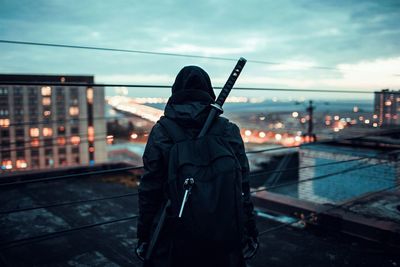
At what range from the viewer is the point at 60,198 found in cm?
Result: 495

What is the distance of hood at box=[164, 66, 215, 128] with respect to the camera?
5.23 feet

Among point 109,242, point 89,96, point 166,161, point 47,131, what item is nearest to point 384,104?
point 109,242

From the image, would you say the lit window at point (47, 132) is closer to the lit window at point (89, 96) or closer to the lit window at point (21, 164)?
the lit window at point (21, 164)

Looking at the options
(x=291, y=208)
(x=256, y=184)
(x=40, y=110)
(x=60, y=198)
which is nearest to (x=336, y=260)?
(x=291, y=208)

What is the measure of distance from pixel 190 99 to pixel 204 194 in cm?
55

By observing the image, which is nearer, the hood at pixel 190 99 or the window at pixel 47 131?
the hood at pixel 190 99

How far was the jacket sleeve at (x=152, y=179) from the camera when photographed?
5.13 ft

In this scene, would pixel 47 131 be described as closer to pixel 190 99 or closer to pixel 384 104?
pixel 384 104

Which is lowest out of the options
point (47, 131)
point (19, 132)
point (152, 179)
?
point (47, 131)

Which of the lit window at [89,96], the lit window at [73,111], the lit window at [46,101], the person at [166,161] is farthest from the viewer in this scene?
the lit window at [89,96]

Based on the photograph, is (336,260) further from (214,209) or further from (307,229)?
(214,209)

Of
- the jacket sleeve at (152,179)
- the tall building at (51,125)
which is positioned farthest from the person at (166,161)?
the tall building at (51,125)

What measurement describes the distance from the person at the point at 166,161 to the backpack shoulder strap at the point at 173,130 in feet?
0.06

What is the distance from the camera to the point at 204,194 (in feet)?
4.63
